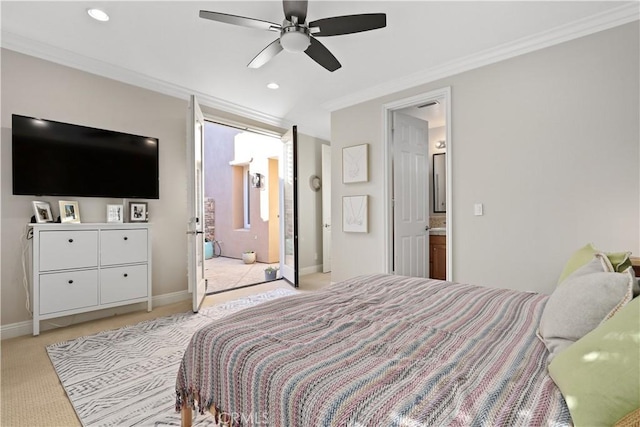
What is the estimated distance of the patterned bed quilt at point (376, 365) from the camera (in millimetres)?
778

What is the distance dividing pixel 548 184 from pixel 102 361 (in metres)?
3.90

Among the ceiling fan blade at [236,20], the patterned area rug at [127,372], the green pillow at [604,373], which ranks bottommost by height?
the patterned area rug at [127,372]

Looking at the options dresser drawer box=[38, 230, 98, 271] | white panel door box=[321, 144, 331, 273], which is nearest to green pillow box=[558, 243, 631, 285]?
dresser drawer box=[38, 230, 98, 271]

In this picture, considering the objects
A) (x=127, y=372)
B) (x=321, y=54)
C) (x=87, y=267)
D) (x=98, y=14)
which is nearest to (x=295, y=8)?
(x=321, y=54)

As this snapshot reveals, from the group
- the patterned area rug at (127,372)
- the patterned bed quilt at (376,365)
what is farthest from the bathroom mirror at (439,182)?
the patterned area rug at (127,372)

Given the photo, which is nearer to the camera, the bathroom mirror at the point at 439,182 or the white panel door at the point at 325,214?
the bathroom mirror at the point at 439,182

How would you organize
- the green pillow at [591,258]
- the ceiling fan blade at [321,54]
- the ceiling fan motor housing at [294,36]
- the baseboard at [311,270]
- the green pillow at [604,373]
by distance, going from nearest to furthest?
the green pillow at [604,373], the green pillow at [591,258], the ceiling fan motor housing at [294,36], the ceiling fan blade at [321,54], the baseboard at [311,270]

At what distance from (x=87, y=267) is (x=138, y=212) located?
77 cm

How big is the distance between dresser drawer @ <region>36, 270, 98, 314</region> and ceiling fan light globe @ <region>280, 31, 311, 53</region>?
2773mm

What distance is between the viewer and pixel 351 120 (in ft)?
14.1

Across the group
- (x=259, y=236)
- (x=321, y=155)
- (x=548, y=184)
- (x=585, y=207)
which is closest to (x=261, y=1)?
(x=548, y=184)

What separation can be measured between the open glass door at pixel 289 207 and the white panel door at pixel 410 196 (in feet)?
4.95

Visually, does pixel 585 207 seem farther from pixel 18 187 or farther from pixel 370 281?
pixel 18 187

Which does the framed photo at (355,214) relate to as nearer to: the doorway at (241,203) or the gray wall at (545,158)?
the gray wall at (545,158)
